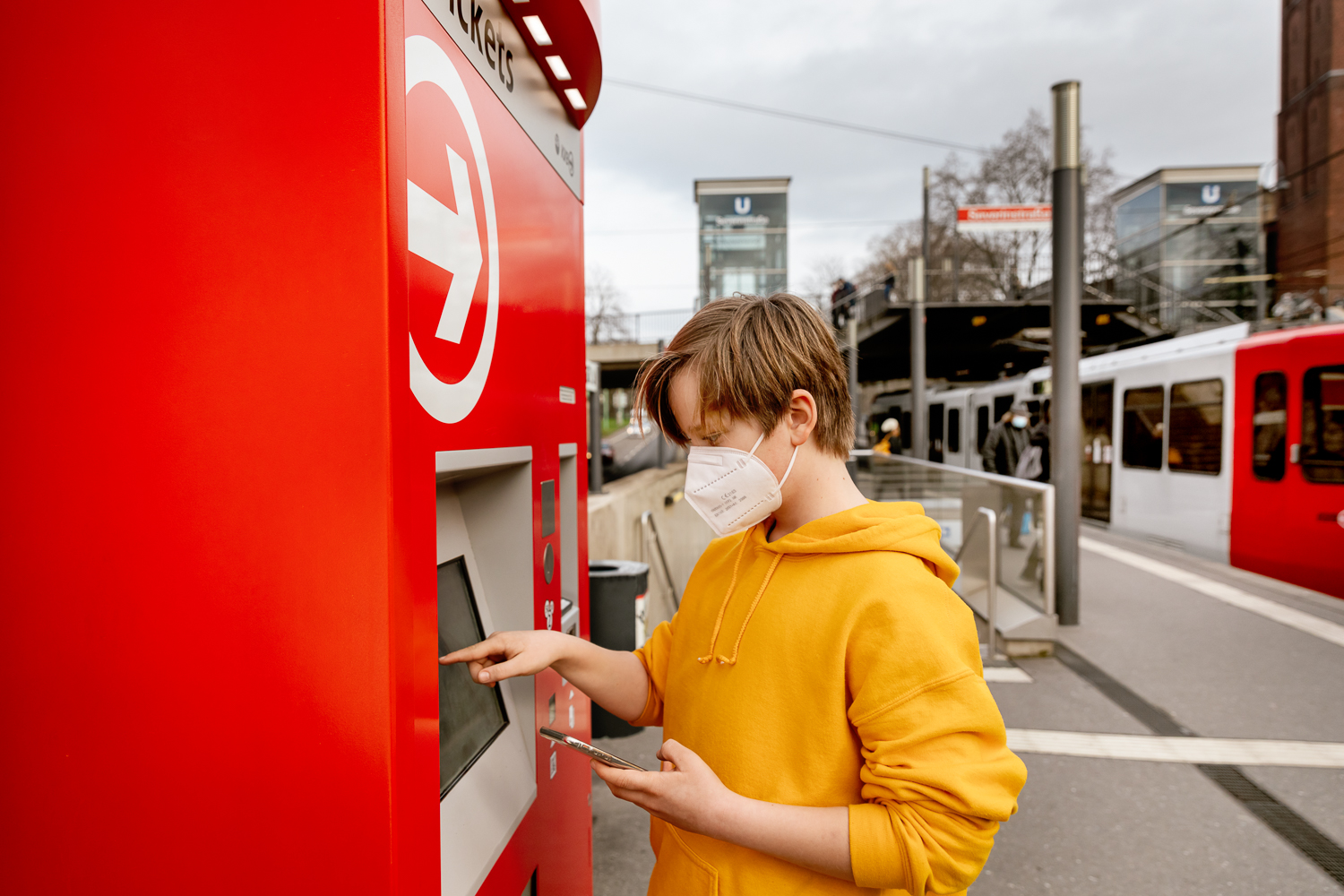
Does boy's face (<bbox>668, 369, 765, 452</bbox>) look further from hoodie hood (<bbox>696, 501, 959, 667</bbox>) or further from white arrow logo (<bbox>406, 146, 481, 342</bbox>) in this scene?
white arrow logo (<bbox>406, 146, 481, 342</bbox>)

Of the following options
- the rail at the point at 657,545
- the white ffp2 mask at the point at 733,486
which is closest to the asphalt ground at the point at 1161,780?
the white ffp2 mask at the point at 733,486

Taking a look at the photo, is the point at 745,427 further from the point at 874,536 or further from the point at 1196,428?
the point at 1196,428

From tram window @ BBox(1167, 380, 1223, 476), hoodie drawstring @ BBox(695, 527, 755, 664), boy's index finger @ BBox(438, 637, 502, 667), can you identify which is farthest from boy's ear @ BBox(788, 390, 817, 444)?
tram window @ BBox(1167, 380, 1223, 476)

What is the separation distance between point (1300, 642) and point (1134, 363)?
5828mm

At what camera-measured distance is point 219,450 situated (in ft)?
2.88

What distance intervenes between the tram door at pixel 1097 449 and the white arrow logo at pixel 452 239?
1118 centimetres

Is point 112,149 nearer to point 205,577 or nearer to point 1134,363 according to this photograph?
point 205,577

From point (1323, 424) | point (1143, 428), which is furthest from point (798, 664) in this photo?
point (1143, 428)

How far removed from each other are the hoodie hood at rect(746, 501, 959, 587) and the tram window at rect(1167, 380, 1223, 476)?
8.88 m

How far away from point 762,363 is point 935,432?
21.0 m

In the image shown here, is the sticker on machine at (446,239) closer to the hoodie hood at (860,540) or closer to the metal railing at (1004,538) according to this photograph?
the hoodie hood at (860,540)

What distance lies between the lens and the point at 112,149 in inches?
35.2

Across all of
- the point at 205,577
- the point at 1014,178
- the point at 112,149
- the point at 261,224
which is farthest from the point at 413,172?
the point at 1014,178

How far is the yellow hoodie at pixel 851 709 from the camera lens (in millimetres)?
916
